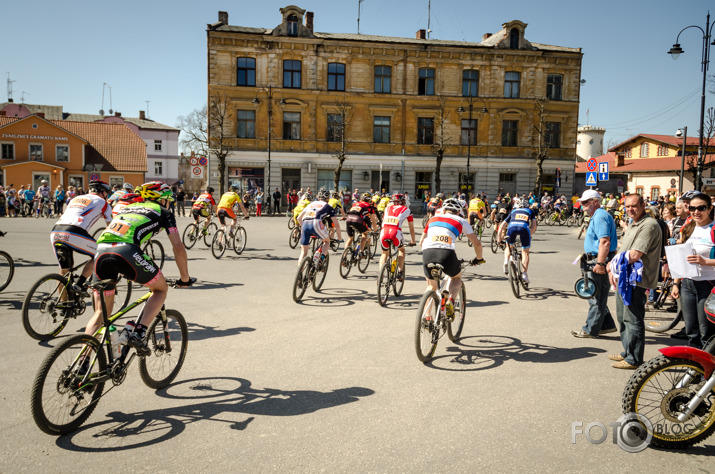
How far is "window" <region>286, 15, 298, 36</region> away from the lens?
39.5 metres

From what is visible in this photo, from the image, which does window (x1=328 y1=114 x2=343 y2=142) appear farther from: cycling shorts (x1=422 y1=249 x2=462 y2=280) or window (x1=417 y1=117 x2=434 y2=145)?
cycling shorts (x1=422 y1=249 x2=462 y2=280)

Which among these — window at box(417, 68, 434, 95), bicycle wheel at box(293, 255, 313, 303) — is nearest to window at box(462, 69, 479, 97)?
window at box(417, 68, 434, 95)

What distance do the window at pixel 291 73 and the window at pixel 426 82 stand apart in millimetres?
9670

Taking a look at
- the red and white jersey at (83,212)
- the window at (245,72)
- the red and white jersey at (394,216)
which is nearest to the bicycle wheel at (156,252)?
the red and white jersey at (83,212)

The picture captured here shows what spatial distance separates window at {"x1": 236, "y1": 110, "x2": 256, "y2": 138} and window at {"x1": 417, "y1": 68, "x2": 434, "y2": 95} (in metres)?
13.4

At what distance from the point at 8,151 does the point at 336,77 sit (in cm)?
3189

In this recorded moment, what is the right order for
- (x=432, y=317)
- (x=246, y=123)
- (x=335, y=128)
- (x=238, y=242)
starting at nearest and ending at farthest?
(x=432, y=317), (x=238, y=242), (x=246, y=123), (x=335, y=128)

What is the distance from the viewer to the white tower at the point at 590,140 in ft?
242

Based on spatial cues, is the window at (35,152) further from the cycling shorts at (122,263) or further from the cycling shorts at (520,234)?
the cycling shorts at (122,263)

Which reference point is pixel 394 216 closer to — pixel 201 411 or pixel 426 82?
pixel 201 411

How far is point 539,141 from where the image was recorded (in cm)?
4184

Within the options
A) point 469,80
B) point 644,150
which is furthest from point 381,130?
point 644,150

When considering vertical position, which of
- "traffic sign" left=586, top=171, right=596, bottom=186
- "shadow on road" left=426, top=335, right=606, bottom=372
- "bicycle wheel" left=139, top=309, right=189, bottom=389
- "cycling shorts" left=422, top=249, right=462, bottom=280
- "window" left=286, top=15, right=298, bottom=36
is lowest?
"shadow on road" left=426, top=335, right=606, bottom=372

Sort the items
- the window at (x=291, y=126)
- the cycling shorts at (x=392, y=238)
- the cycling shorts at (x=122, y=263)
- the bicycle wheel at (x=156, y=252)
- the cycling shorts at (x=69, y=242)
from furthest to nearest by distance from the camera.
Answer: the window at (x=291, y=126), the bicycle wheel at (x=156, y=252), the cycling shorts at (x=392, y=238), the cycling shorts at (x=69, y=242), the cycling shorts at (x=122, y=263)
